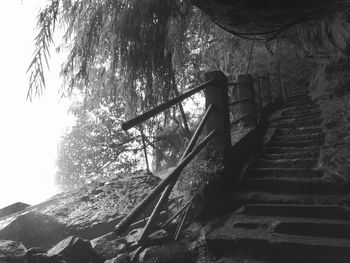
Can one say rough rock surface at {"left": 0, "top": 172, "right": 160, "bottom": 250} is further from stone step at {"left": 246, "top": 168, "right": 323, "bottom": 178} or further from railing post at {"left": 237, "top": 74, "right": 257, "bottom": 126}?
railing post at {"left": 237, "top": 74, "right": 257, "bottom": 126}

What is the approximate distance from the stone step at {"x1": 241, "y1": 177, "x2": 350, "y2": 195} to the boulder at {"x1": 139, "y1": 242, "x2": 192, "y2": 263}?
4.33 feet

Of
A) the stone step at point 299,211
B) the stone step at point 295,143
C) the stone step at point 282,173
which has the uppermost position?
the stone step at point 295,143

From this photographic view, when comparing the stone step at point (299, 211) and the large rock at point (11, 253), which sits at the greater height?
the stone step at point (299, 211)

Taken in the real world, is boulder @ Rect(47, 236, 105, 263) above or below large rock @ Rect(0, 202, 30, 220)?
below

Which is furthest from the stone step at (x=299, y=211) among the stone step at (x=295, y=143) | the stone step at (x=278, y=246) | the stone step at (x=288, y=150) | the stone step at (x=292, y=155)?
the stone step at (x=295, y=143)

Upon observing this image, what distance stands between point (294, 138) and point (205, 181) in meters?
2.20

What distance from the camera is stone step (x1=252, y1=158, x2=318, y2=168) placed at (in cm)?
379

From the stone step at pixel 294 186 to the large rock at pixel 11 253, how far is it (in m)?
2.52

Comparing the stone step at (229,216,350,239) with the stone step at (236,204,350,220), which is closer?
the stone step at (229,216,350,239)

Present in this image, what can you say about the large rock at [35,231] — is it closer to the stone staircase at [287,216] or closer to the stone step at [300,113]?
the stone staircase at [287,216]

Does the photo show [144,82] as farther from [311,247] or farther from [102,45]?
[311,247]

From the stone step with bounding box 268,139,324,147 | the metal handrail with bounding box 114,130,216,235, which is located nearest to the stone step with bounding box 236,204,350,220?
the metal handrail with bounding box 114,130,216,235

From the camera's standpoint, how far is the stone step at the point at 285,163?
12.4 feet

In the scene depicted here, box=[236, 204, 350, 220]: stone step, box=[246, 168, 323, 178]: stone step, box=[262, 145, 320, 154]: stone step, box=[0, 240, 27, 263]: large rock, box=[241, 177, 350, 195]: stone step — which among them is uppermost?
box=[262, 145, 320, 154]: stone step
